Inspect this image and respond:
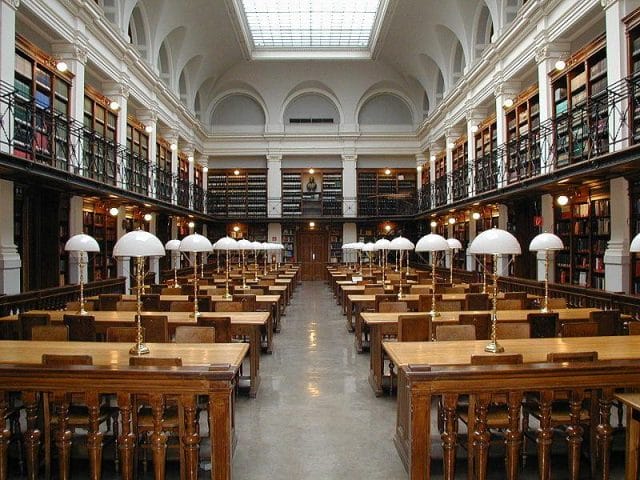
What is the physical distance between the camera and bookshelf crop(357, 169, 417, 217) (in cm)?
2252

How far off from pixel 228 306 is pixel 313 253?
650 inches

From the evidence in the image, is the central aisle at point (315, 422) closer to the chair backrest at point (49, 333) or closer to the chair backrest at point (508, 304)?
the chair backrest at point (49, 333)

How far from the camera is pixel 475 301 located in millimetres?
7188

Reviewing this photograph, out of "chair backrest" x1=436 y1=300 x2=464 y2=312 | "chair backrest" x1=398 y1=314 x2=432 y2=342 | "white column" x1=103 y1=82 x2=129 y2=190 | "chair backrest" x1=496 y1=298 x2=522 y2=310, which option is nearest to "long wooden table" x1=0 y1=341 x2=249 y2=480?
"chair backrest" x1=398 y1=314 x2=432 y2=342

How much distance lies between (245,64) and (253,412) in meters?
19.6

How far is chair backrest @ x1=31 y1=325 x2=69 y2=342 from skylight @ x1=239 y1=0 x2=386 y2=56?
14481 millimetres

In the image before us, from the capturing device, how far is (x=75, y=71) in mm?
10250

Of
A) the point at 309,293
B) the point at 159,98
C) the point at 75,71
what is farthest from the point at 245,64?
the point at 75,71

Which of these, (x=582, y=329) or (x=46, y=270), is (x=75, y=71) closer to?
(x=46, y=270)

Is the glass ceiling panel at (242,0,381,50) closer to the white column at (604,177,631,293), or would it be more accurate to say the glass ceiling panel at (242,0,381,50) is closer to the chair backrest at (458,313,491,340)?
the white column at (604,177,631,293)

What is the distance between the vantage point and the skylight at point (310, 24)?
17.5 m

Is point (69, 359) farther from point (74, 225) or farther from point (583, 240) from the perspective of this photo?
point (583, 240)

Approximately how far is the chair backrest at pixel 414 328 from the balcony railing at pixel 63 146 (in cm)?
569

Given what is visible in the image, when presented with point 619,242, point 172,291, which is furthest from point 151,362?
point 619,242
